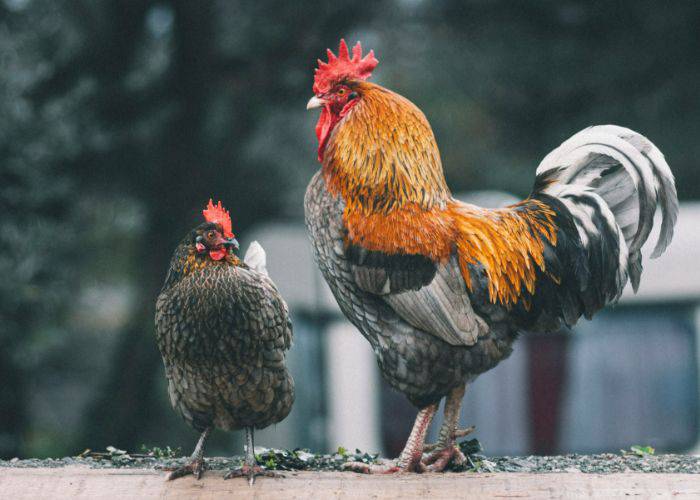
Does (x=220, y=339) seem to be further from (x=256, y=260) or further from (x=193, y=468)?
(x=256, y=260)

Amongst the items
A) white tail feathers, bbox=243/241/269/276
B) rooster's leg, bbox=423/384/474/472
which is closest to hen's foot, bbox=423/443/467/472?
rooster's leg, bbox=423/384/474/472

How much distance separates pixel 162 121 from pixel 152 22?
838 millimetres

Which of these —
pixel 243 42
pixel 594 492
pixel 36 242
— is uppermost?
pixel 243 42

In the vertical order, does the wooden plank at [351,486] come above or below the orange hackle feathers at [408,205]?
below

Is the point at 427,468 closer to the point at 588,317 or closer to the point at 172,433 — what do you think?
the point at 588,317

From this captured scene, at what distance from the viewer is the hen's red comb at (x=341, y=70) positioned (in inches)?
153

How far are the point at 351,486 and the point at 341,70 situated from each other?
1.65m

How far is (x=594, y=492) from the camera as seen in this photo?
11.3ft

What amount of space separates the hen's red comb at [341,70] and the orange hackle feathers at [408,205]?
7 cm

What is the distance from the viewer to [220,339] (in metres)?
3.58

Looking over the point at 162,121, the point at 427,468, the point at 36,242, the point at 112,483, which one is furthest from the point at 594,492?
the point at 162,121

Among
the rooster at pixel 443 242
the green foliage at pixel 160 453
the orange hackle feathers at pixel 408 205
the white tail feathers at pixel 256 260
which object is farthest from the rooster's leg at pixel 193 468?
the orange hackle feathers at pixel 408 205

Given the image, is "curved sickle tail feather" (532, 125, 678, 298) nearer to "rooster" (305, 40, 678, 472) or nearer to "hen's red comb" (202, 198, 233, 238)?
"rooster" (305, 40, 678, 472)

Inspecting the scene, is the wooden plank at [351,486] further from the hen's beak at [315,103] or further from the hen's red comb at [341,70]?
the hen's red comb at [341,70]
